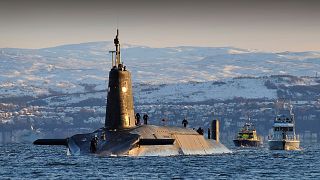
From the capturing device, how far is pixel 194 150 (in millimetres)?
121062

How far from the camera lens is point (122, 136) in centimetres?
10531

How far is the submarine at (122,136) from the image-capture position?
105500mm

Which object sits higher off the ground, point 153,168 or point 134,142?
point 134,142

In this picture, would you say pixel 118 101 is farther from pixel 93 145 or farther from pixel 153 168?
pixel 153 168

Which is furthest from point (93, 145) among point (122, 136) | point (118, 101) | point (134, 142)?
point (118, 101)

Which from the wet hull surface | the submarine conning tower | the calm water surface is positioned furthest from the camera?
the submarine conning tower

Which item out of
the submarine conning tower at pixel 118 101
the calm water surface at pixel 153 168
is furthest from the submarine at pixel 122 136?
the calm water surface at pixel 153 168

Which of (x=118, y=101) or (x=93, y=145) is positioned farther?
(x=118, y=101)

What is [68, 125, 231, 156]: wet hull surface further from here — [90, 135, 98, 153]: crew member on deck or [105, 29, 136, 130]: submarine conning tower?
[105, 29, 136, 130]: submarine conning tower

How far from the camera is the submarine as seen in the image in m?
106

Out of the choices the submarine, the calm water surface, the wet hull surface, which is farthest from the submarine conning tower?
the calm water surface

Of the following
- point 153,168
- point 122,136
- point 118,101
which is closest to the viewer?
point 153,168

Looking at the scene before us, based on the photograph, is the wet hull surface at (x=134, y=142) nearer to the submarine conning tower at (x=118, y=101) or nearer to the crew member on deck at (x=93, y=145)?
the crew member on deck at (x=93, y=145)

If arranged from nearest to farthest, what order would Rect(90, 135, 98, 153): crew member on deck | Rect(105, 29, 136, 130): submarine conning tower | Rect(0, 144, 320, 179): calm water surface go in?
Rect(0, 144, 320, 179): calm water surface → Rect(90, 135, 98, 153): crew member on deck → Rect(105, 29, 136, 130): submarine conning tower
